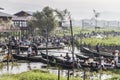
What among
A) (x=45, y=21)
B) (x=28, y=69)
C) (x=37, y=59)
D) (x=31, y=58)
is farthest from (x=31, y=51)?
(x=45, y=21)

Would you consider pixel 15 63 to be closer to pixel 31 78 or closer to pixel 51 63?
pixel 51 63

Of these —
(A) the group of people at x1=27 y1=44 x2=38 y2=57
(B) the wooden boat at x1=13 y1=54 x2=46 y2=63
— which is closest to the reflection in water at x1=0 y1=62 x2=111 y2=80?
(B) the wooden boat at x1=13 y1=54 x2=46 y2=63

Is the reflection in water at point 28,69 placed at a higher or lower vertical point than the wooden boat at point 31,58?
lower

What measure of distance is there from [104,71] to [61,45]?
2879cm

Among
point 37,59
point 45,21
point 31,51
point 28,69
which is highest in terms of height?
point 45,21

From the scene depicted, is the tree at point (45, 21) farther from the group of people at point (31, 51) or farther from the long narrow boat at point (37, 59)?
the long narrow boat at point (37, 59)

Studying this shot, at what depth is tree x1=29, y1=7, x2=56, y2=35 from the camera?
251 feet

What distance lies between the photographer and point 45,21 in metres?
76.4

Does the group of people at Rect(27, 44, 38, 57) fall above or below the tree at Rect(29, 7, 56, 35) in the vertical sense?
below

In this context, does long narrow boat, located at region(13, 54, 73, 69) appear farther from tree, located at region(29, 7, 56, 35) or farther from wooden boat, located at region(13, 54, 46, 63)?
tree, located at region(29, 7, 56, 35)

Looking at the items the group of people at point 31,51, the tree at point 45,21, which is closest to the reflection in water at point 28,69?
the group of people at point 31,51

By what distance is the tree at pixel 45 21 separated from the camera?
76.6m

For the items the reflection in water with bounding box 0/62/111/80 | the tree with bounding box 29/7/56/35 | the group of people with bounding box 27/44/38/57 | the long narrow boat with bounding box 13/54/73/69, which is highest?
the tree with bounding box 29/7/56/35

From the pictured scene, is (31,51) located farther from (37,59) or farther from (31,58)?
(37,59)
